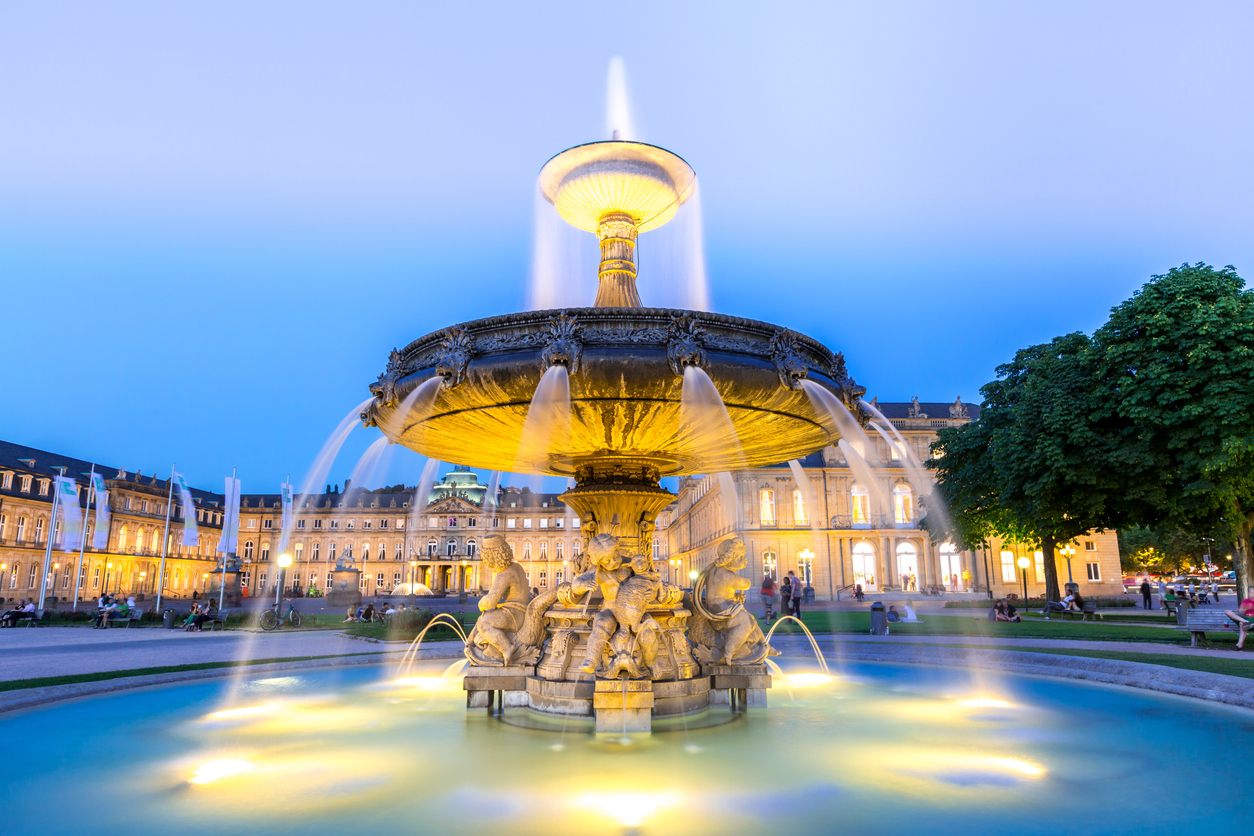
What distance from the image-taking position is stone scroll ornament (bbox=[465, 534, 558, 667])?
24.2 feet

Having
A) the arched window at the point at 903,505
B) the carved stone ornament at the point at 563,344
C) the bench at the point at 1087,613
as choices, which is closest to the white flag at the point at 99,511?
the carved stone ornament at the point at 563,344

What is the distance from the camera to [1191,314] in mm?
19250

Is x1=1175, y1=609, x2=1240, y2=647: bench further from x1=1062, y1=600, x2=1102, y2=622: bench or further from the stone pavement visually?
the stone pavement

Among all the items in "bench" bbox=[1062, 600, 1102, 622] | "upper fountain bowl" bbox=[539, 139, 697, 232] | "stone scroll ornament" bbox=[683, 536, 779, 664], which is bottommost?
"bench" bbox=[1062, 600, 1102, 622]

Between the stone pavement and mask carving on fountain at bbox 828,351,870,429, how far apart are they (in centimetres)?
1006

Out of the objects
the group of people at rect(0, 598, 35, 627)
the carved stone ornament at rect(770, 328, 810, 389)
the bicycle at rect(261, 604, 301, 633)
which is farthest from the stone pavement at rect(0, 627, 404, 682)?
the carved stone ornament at rect(770, 328, 810, 389)

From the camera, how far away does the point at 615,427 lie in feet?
23.1

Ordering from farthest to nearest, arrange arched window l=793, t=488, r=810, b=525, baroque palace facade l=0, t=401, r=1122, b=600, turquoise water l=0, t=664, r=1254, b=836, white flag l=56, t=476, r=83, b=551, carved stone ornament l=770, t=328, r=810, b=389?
arched window l=793, t=488, r=810, b=525, baroque palace facade l=0, t=401, r=1122, b=600, white flag l=56, t=476, r=83, b=551, carved stone ornament l=770, t=328, r=810, b=389, turquoise water l=0, t=664, r=1254, b=836

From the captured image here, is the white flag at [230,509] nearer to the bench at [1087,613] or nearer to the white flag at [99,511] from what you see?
the white flag at [99,511]

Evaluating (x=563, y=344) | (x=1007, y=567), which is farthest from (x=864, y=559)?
(x=563, y=344)

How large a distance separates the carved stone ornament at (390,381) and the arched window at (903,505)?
61239mm

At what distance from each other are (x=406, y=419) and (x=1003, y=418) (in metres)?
28.7

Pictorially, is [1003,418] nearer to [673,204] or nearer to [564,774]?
[673,204]

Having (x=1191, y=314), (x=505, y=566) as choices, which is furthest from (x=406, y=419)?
(x=1191, y=314)
